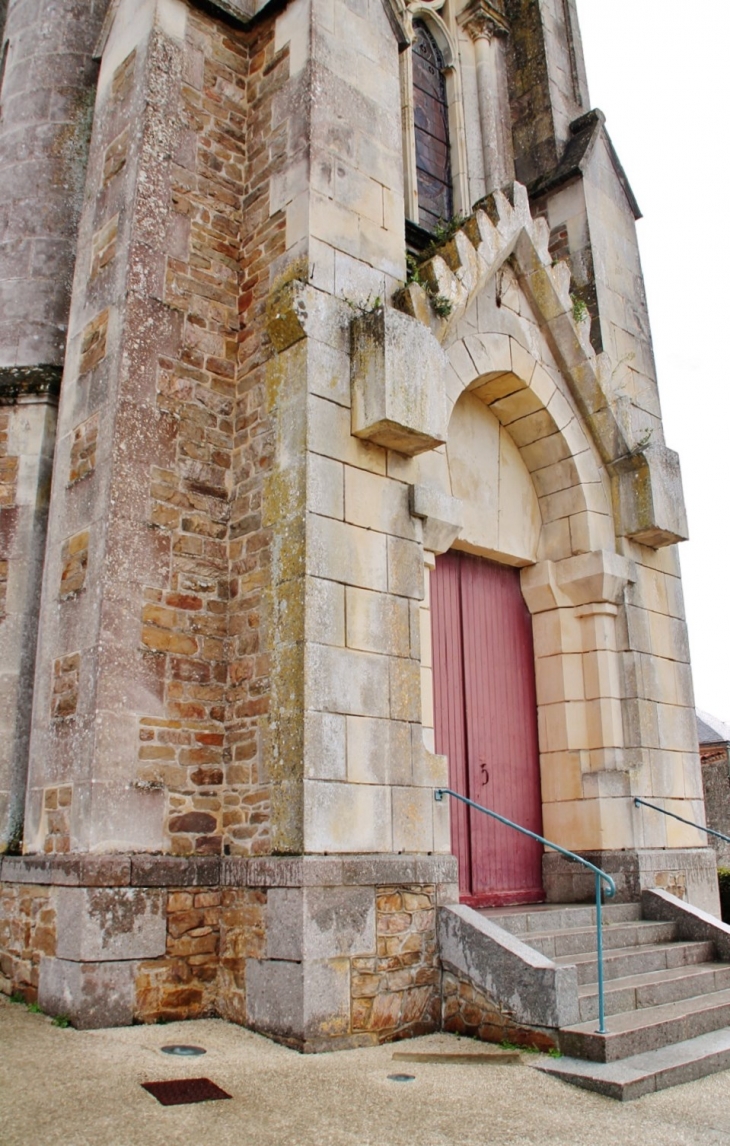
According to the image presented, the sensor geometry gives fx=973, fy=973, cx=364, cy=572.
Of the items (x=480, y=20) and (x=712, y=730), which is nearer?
(x=480, y=20)

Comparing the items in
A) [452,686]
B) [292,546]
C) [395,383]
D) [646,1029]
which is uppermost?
[395,383]

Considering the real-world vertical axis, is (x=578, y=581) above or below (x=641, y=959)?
above

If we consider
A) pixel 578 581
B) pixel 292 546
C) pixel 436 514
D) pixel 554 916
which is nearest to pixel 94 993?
pixel 292 546

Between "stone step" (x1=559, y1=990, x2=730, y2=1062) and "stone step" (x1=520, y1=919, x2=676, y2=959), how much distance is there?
62cm

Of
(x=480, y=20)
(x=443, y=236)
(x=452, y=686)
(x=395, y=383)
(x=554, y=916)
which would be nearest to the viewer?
(x=395, y=383)

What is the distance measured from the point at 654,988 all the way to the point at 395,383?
3.78m

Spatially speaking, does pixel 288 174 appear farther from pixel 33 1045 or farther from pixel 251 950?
pixel 33 1045

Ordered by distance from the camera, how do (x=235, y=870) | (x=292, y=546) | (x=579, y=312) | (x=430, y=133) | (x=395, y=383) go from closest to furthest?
1. (x=235, y=870)
2. (x=292, y=546)
3. (x=395, y=383)
4. (x=579, y=312)
5. (x=430, y=133)

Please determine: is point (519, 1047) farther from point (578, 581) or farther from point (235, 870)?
point (578, 581)

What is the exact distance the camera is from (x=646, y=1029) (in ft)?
16.0

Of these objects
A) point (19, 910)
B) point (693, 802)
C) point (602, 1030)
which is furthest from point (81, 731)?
point (693, 802)

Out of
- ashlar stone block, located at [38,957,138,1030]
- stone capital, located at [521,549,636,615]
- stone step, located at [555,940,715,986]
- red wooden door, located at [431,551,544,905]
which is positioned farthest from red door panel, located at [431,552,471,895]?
ashlar stone block, located at [38,957,138,1030]

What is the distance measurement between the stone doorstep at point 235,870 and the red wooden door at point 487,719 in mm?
1422

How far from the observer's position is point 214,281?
6.53 metres
